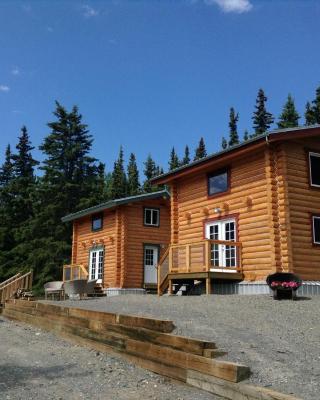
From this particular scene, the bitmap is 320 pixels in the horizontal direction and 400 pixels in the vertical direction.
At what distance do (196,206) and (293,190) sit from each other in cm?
439

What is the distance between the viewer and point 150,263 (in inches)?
971

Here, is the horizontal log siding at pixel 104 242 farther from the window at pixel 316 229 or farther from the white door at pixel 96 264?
the window at pixel 316 229

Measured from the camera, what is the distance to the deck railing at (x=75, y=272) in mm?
24312

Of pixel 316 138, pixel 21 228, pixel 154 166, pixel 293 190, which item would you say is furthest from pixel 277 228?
pixel 154 166

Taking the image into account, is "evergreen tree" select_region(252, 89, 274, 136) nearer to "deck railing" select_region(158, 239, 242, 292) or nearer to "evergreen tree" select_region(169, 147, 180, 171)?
"evergreen tree" select_region(169, 147, 180, 171)

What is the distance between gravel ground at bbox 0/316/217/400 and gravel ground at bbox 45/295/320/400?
957mm

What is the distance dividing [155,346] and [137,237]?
16723 mm

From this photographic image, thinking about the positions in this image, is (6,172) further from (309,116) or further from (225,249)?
(225,249)

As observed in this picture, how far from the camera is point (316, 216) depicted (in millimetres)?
15688

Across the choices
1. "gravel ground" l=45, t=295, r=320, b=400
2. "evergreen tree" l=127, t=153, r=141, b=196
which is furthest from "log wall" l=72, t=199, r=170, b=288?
"evergreen tree" l=127, t=153, r=141, b=196

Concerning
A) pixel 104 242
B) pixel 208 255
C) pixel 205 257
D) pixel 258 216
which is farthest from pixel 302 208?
pixel 104 242

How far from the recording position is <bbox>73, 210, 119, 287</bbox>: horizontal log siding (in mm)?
24219

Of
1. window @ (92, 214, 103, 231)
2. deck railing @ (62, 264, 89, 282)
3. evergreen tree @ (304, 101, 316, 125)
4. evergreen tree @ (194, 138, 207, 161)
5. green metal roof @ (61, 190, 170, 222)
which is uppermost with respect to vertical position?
evergreen tree @ (194, 138, 207, 161)

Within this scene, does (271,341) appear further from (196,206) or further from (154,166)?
(154,166)
